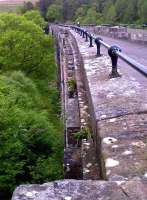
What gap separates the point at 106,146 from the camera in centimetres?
380

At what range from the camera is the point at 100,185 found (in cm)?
280

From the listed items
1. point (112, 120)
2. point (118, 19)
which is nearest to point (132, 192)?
point (112, 120)

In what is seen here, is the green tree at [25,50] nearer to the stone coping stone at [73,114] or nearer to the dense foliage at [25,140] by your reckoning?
the dense foliage at [25,140]

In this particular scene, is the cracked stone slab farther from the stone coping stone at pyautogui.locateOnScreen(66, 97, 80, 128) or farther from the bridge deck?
the stone coping stone at pyautogui.locateOnScreen(66, 97, 80, 128)

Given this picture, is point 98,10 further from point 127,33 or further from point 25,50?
point 127,33

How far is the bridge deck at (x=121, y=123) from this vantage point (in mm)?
3352

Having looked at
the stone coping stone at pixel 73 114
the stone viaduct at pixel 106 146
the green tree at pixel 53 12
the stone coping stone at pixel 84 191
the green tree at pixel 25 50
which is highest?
the stone coping stone at pixel 84 191

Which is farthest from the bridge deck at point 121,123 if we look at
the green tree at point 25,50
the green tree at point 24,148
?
the green tree at point 25,50

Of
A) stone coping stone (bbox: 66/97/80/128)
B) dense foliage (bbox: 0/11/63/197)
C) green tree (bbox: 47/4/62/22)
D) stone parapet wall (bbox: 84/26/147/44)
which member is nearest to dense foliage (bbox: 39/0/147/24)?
green tree (bbox: 47/4/62/22)

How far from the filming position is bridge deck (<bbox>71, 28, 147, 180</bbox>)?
335 centimetres

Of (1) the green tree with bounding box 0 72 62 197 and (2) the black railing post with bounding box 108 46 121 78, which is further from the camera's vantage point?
(1) the green tree with bounding box 0 72 62 197

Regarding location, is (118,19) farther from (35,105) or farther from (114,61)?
(114,61)

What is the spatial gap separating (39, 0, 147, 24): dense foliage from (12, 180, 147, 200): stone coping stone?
74.1m

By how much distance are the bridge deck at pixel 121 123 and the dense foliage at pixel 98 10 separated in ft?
232
